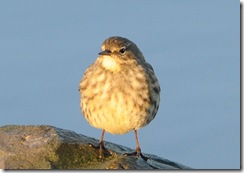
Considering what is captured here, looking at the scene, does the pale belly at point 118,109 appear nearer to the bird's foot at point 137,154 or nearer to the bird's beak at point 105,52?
the bird's foot at point 137,154

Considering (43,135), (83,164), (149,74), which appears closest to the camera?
(83,164)

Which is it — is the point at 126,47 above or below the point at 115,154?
above

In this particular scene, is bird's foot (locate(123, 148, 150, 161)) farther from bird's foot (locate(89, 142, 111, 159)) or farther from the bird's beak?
the bird's beak

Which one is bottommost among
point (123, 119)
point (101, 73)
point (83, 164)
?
point (83, 164)

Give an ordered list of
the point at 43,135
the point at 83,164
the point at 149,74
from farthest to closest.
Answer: the point at 149,74 → the point at 43,135 → the point at 83,164

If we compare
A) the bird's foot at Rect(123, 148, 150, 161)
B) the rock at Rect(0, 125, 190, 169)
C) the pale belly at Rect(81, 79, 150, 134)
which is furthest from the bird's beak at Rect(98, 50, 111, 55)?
the bird's foot at Rect(123, 148, 150, 161)

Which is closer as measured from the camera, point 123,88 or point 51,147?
point 51,147

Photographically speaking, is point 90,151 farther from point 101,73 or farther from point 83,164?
point 101,73

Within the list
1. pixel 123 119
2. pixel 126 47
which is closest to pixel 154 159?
pixel 123 119
